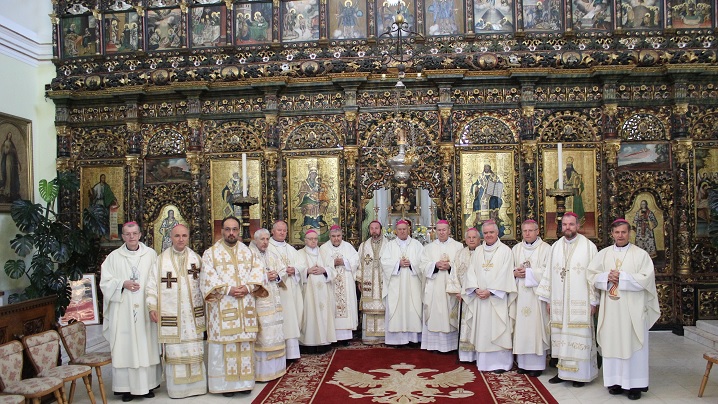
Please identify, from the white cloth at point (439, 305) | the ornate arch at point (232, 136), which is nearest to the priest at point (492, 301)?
the white cloth at point (439, 305)

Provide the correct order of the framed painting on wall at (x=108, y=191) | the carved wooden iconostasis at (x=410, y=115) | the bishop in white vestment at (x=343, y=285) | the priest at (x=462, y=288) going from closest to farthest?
the priest at (x=462, y=288)
the bishop in white vestment at (x=343, y=285)
the carved wooden iconostasis at (x=410, y=115)
the framed painting on wall at (x=108, y=191)

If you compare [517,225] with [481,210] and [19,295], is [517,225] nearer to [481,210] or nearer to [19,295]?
[481,210]

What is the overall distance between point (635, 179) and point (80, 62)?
1110 cm

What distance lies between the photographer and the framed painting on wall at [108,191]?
39.4ft

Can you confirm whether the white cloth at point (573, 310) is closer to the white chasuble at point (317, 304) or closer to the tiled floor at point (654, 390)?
the tiled floor at point (654, 390)

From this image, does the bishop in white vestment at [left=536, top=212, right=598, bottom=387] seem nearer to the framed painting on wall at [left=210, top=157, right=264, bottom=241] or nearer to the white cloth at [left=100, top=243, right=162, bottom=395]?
the white cloth at [left=100, top=243, right=162, bottom=395]

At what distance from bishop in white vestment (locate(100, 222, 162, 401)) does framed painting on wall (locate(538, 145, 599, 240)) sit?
729 cm

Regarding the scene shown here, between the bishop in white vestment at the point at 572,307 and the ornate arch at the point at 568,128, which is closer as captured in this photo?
the bishop in white vestment at the point at 572,307

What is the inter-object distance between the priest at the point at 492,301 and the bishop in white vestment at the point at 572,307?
660mm

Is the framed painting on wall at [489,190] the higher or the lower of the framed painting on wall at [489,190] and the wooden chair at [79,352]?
the higher

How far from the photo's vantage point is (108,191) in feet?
39.5

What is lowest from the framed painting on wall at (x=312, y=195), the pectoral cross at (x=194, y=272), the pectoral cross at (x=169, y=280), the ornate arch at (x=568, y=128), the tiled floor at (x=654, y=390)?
the tiled floor at (x=654, y=390)

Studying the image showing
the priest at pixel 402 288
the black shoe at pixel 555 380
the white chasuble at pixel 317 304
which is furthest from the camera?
the priest at pixel 402 288

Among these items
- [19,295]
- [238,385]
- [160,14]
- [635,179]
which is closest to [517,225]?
[635,179]
